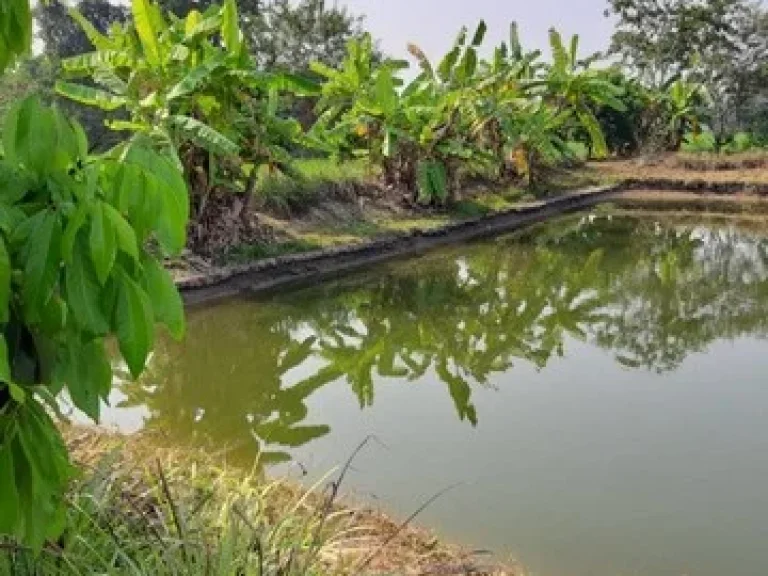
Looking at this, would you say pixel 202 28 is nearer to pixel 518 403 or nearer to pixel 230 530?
pixel 518 403

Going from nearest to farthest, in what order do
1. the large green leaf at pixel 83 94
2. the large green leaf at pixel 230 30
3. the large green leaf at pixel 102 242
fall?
the large green leaf at pixel 102 242
the large green leaf at pixel 83 94
the large green leaf at pixel 230 30

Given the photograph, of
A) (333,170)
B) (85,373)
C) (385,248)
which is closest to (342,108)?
(333,170)

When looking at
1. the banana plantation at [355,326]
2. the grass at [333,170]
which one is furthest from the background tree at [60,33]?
the grass at [333,170]

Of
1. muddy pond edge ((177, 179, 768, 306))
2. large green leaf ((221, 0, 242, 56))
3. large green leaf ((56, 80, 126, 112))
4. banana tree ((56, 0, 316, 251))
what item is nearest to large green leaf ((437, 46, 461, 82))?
muddy pond edge ((177, 179, 768, 306))

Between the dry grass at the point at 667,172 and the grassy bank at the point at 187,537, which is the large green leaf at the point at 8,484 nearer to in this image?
the grassy bank at the point at 187,537

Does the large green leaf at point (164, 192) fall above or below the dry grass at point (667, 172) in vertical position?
above

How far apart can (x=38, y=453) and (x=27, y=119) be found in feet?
1.54

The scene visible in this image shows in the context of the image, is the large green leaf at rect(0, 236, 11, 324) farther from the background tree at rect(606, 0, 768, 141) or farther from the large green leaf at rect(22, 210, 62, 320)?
the background tree at rect(606, 0, 768, 141)

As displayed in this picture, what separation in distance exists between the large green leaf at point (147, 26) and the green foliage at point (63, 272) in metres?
7.46

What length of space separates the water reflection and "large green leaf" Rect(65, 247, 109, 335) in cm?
398

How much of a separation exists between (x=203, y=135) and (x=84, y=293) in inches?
279

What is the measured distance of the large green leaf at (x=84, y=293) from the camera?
117cm

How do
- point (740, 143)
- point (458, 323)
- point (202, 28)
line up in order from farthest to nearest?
point (740, 143) < point (458, 323) < point (202, 28)

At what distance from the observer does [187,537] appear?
2324mm
